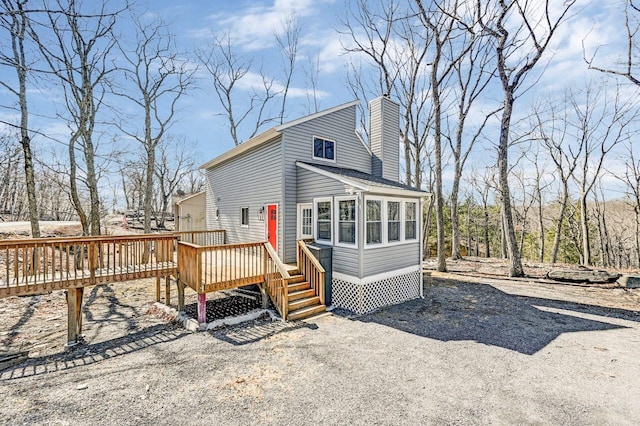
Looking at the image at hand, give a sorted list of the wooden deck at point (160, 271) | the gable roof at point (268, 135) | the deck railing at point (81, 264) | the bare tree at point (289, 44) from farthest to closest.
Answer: the bare tree at point (289, 44), the gable roof at point (268, 135), the wooden deck at point (160, 271), the deck railing at point (81, 264)

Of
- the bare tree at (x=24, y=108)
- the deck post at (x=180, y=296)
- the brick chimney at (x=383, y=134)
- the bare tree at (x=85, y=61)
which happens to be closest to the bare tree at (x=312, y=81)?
the brick chimney at (x=383, y=134)

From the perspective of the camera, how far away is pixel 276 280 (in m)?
6.96

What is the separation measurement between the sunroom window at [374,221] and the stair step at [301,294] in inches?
79.1

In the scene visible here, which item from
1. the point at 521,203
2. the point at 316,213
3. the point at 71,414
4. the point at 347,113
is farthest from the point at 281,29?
the point at 521,203

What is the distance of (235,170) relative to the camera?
38.0 ft

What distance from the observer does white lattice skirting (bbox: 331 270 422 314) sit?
7.18 metres

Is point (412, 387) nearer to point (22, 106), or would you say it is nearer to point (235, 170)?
point (235, 170)

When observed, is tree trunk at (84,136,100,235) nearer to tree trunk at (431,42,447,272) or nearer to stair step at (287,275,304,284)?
stair step at (287,275,304,284)

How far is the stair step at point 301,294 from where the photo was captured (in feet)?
22.8

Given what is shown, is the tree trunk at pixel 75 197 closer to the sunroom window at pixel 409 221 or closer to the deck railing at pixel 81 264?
the deck railing at pixel 81 264

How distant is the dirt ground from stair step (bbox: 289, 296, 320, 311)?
0.48 m

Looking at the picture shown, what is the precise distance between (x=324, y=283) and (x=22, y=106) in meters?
11.2

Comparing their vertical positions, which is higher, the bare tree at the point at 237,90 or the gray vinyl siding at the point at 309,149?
the bare tree at the point at 237,90

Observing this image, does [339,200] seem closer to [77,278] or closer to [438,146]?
[77,278]
